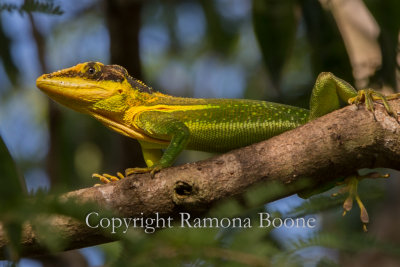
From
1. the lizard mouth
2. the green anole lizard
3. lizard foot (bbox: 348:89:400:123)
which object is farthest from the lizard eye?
lizard foot (bbox: 348:89:400:123)

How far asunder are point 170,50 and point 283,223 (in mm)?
7213

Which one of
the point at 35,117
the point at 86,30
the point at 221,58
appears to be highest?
the point at 86,30

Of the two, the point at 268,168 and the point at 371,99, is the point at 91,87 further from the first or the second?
the point at 371,99

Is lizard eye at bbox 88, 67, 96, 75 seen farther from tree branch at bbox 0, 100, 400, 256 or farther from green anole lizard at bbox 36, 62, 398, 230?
tree branch at bbox 0, 100, 400, 256

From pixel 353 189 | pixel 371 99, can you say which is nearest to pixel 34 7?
pixel 371 99

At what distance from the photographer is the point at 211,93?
9.38 m

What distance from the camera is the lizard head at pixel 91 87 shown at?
448 centimetres

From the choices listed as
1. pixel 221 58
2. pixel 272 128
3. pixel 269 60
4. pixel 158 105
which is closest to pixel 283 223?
pixel 272 128

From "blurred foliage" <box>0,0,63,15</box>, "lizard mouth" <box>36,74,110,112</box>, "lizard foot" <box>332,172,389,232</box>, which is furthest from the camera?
"lizard mouth" <box>36,74,110,112</box>

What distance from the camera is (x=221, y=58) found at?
30.1 ft

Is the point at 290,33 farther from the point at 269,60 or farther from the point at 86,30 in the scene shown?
the point at 86,30

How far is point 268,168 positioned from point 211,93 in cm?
619

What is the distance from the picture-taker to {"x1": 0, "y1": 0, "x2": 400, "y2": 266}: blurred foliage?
1.79m

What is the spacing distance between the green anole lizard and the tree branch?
1.02 feet
